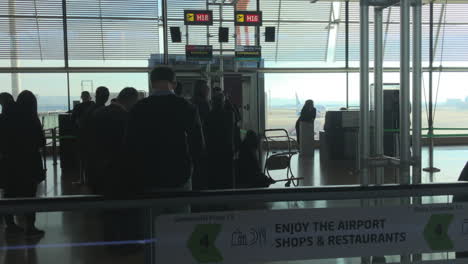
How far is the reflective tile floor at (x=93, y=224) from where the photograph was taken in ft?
7.02

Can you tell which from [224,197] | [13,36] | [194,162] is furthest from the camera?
[13,36]

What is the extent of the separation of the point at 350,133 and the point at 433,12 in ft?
17.9

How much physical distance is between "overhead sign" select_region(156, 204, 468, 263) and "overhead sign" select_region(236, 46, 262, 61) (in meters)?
8.72

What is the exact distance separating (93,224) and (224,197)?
9.52ft

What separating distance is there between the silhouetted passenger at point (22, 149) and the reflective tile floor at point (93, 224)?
0.92ft

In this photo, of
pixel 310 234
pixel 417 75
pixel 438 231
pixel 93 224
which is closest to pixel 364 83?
pixel 417 75

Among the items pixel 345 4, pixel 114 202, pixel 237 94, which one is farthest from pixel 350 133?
pixel 114 202

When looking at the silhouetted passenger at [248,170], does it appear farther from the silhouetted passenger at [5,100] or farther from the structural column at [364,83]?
the silhouetted passenger at [5,100]

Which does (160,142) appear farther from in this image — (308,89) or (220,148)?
(308,89)

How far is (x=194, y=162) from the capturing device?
3676mm

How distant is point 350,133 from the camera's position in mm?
10586

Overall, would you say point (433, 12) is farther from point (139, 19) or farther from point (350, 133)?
point (139, 19)

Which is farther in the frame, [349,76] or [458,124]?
[458,124]

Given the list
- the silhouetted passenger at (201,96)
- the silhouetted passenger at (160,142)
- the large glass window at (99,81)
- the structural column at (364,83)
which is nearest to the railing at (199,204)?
the silhouetted passenger at (160,142)
